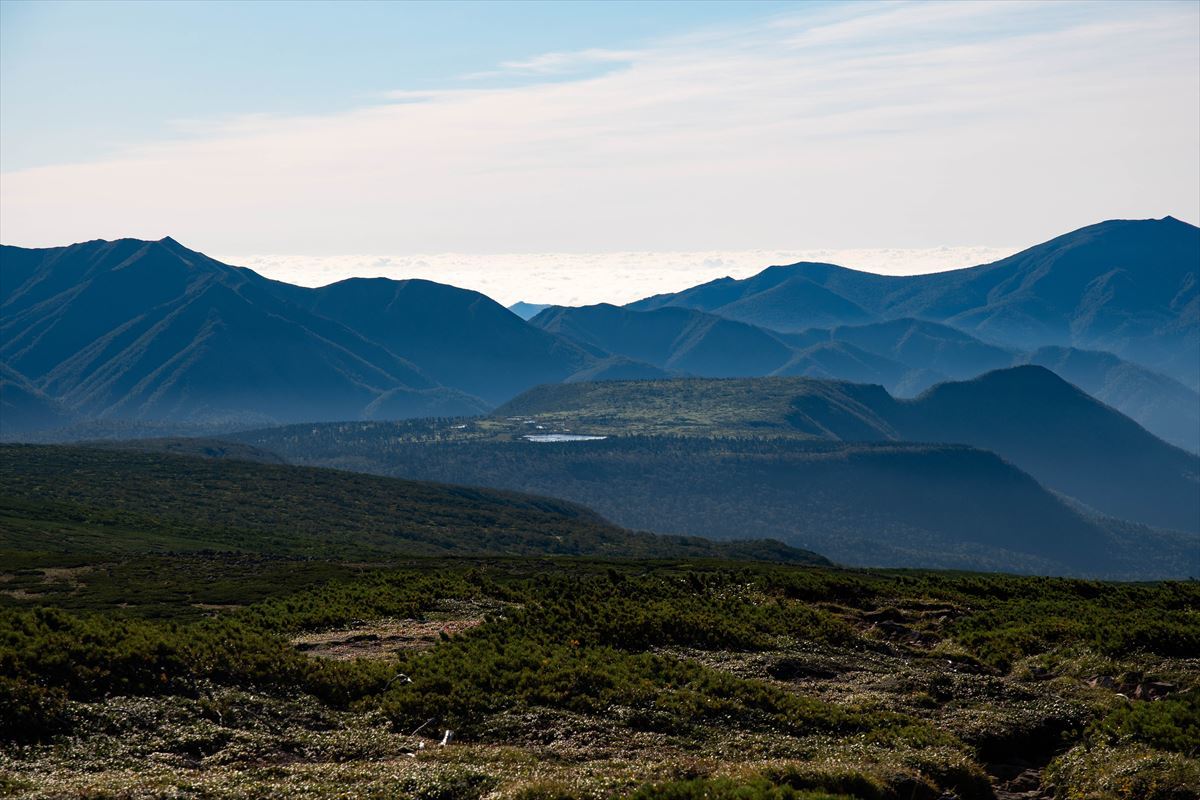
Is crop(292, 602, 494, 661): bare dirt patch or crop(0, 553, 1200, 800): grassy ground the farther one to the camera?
crop(292, 602, 494, 661): bare dirt patch

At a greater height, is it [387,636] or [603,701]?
[603,701]

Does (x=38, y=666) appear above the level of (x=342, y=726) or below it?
above

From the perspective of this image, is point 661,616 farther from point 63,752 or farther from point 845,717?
point 63,752

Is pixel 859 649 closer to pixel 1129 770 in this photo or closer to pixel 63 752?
pixel 1129 770

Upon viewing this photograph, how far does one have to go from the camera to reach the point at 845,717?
4225 cm

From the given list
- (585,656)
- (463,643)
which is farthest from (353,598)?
(585,656)

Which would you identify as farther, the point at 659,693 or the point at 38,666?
the point at 659,693

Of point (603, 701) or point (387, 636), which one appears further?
point (387, 636)

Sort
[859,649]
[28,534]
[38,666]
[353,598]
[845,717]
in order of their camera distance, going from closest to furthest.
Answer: [38,666], [845,717], [859,649], [353,598], [28,534]

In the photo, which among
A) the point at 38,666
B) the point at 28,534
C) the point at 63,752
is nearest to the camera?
the point at 63,752

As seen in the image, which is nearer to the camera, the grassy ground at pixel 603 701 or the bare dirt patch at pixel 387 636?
the grassy ground at pixel 603 701

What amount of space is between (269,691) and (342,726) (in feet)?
15.5

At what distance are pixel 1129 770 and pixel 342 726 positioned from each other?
1092 inches

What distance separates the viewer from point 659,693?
43.5m
